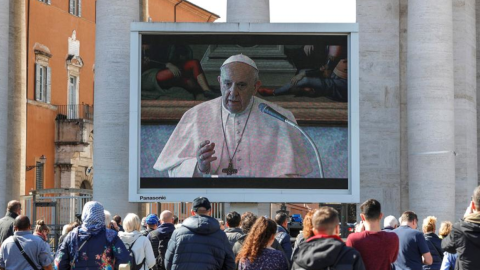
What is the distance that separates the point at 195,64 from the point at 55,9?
34.8 m

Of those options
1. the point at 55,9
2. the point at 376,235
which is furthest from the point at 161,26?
the point at 55,9

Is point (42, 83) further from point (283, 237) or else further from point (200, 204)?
point (200, 204)

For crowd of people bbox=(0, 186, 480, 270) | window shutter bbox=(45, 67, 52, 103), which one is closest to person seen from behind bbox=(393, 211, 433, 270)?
crowd of people bbox=(0, 186, 480, 270)

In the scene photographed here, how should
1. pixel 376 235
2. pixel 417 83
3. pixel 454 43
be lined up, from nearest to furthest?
pixel 376 235
pixel 417 83
pixel 454 43

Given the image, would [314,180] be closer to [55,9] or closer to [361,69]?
[361,69]

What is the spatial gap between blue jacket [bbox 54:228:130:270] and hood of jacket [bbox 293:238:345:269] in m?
3.05

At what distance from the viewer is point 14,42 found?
3491cm

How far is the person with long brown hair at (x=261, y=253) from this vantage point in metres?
Result: 11.6

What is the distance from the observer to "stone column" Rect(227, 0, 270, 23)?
2889 centimetres

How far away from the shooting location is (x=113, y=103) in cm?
2892

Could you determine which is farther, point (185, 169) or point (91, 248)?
point (185, 169)

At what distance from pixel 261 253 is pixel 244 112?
15246 millimetres

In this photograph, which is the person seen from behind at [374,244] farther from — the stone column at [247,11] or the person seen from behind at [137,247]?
the stone column at [247,11]

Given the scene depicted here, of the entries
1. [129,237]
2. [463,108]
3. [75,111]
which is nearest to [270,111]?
[463,108]
